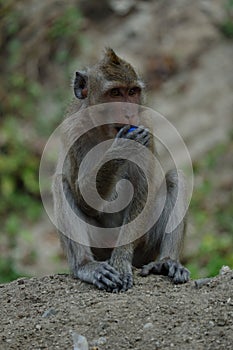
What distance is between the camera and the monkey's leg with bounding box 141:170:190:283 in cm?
693

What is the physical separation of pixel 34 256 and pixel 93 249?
236 inches

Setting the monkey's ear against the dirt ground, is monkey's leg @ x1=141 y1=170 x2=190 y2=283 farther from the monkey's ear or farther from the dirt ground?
the monkey's ear

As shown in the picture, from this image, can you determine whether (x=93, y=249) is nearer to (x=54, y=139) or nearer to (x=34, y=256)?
(x=34, y=256)

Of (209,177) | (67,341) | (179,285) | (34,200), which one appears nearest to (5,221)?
(34,200)

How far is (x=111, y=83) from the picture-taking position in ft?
24.5

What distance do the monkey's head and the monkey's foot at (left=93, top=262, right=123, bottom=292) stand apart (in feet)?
5.20

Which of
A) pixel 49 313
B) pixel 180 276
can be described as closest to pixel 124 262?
pixel 180 276

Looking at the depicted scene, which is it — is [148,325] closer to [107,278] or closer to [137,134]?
[107,278]

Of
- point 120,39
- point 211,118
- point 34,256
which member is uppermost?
point 120,39

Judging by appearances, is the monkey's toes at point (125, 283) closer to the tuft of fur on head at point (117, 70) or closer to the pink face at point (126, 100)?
the pink face at point (126, 100)

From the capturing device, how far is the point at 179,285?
6.75 metres

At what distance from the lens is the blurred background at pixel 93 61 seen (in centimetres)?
1460

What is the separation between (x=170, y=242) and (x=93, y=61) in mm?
8701

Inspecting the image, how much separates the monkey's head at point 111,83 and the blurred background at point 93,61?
6372 mm
